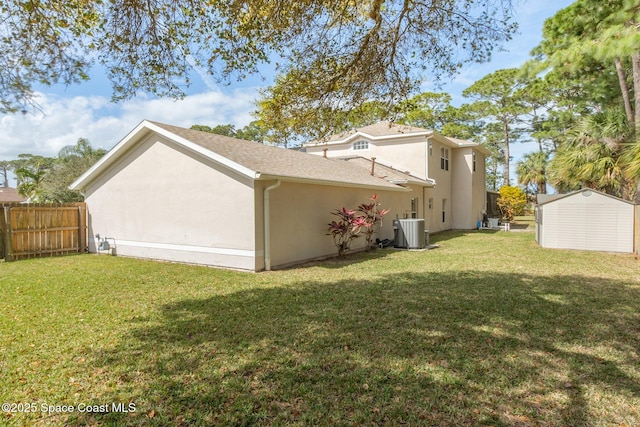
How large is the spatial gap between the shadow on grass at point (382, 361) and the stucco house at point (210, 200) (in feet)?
10.8

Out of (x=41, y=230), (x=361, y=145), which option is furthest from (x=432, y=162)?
(x=41, y=230)

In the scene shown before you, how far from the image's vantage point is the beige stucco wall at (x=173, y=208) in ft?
31.5

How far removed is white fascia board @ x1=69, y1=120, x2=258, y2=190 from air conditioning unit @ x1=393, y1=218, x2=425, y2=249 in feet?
23.0

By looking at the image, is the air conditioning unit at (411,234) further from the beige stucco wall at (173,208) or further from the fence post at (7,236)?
the fence post at (7,236)

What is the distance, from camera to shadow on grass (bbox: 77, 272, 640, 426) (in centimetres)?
314

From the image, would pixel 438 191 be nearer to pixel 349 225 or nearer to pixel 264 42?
pixel 349 225

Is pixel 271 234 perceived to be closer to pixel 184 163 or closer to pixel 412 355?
pixel 184 163

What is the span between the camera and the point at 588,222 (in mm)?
12570

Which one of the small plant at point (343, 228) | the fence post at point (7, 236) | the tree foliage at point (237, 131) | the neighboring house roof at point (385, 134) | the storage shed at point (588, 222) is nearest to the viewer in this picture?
the fence post at point (7, 236)

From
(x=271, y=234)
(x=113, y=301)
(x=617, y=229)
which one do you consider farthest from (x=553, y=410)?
(x=617, y=229)

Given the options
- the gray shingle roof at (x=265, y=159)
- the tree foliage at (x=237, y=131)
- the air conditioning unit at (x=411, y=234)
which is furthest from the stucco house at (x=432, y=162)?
the tree foliage at (x=237, y=131)

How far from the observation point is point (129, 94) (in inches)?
242

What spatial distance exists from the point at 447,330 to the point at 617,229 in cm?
1070

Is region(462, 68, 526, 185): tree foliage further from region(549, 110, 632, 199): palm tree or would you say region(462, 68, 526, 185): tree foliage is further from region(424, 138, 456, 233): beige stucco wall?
region(549, 110, 632, 199): palm tree
